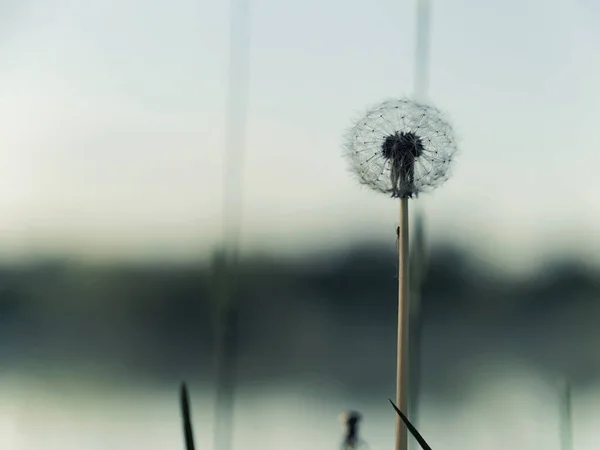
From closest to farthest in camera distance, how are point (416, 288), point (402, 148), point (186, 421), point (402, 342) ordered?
point (186, 421) < point (402, 342) < point (402, 148) < point (416, 288)

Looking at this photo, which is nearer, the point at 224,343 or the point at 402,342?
the point at 402,342

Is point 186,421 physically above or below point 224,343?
above

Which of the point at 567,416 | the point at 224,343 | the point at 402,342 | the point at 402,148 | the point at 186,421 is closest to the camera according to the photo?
the point at 186,421

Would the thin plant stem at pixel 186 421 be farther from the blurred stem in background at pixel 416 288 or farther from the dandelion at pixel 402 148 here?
the blurred stem in background at pixel 416 288

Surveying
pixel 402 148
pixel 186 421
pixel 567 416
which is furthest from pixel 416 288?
pixel 186 421

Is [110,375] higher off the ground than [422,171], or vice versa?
[422,171]

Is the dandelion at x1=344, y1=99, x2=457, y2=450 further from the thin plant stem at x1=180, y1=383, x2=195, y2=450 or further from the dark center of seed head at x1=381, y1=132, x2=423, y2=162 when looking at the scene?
the thin plant stem at x1=180, y1=383, x2=195, y2=450

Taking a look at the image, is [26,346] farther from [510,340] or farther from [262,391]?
[510,340]

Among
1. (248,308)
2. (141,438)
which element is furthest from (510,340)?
(141,438)

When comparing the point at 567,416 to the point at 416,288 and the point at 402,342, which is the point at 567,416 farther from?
the point at 402,342
